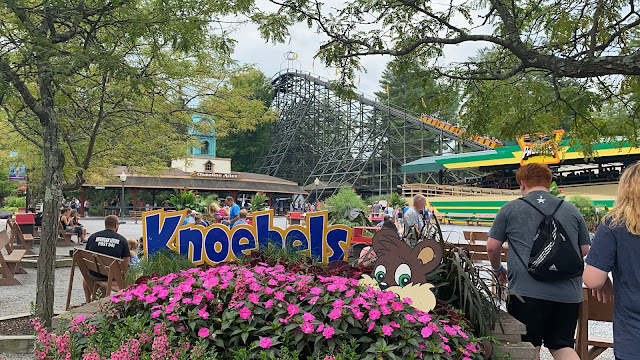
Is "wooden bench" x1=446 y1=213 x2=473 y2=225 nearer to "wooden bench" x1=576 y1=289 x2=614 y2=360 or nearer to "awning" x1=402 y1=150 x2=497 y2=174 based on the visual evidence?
"awning" x1=402 y1=150 x2=497 y2=174

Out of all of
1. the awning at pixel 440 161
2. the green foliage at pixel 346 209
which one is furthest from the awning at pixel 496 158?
the green foliage at pixel 346 209

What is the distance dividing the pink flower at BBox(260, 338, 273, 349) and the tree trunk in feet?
10.0

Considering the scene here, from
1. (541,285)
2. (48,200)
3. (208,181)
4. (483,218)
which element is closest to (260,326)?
(541,285)

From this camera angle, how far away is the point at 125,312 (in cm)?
308

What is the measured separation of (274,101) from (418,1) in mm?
56869

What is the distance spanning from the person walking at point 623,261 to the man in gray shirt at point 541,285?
0.65 m

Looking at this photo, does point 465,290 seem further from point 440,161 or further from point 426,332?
point 440,161

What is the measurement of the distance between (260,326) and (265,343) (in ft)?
0.91

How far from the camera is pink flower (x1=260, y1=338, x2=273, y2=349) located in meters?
2.44

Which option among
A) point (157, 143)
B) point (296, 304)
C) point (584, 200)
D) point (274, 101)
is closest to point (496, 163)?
point (584, 200)

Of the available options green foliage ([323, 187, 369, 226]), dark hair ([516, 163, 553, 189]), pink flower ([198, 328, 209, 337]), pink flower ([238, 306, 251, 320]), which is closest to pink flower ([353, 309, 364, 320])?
pink flower ([238, 306, 251, 320])

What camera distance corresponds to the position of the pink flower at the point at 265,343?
2441 millimetres

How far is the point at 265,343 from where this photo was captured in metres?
2.46

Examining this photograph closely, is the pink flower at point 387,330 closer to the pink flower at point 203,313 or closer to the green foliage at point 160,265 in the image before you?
the pink flower at point 203,313
